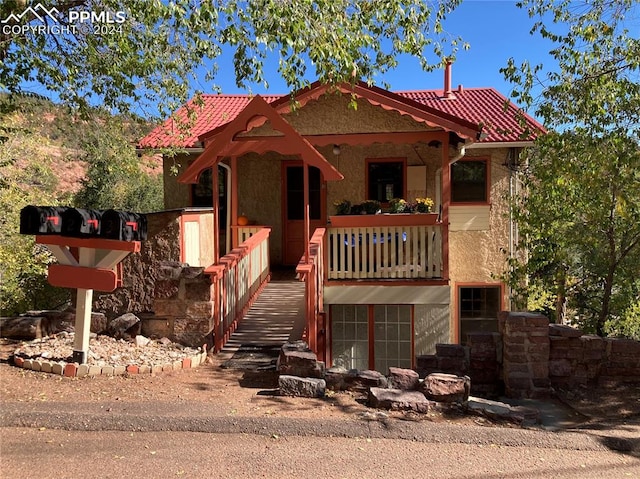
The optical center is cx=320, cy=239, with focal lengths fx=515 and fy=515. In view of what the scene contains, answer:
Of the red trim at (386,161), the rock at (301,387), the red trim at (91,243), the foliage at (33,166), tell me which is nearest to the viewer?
the rock at (301,387)

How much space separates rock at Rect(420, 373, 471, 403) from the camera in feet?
17.8

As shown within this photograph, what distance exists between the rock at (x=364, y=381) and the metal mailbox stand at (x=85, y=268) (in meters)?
2.87

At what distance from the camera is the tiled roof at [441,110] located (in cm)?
1114

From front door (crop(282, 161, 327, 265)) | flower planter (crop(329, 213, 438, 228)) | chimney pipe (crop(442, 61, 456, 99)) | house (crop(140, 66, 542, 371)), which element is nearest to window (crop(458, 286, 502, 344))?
house (crop(140, 66, 542, 371))

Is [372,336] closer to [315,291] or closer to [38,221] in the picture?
[315,291]

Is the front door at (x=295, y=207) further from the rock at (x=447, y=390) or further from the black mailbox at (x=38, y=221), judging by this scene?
the rock at (x=447, y=390)

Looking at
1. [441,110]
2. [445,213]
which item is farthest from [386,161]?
[445,213]

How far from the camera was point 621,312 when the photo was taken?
10469 mm

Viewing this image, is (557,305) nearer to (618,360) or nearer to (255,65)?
(618,360)

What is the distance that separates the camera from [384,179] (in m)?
11.6

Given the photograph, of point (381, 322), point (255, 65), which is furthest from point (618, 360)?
point (255, 65)

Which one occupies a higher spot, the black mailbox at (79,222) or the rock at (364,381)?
the black mailbox at (79,222)

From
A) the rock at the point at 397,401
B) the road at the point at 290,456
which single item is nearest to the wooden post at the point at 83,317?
the road at the point at 290,456

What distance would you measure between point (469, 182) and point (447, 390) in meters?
6.76
